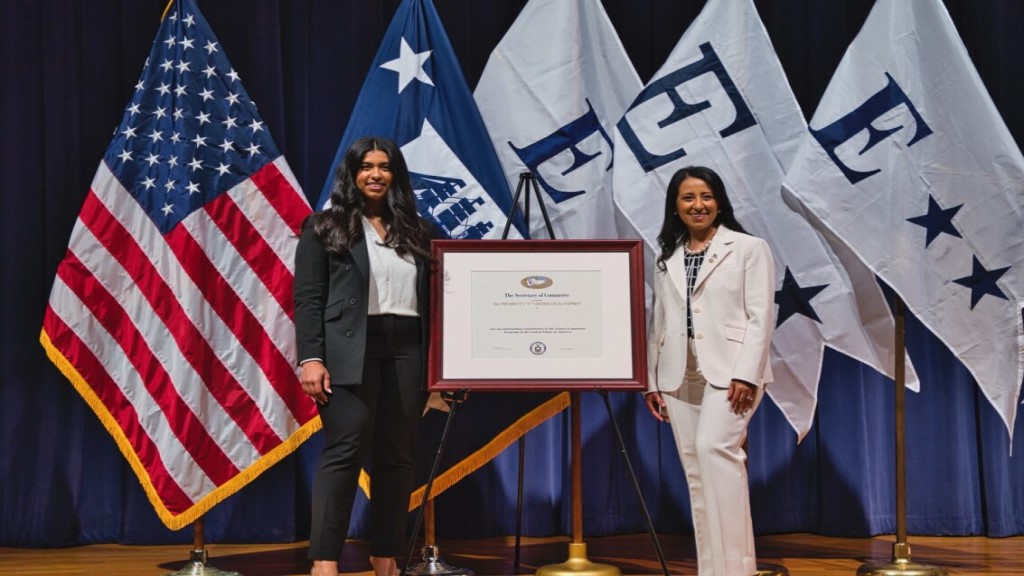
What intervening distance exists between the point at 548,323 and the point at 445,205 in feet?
2.44

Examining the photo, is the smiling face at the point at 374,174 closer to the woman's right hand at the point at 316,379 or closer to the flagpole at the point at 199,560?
the woman's right hand at the point at 316,379

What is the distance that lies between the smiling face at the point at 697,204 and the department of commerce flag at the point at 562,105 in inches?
27.8

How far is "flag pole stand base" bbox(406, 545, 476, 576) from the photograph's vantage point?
3.55m

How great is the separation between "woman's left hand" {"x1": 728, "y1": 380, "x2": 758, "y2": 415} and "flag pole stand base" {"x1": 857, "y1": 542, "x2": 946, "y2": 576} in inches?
39.9

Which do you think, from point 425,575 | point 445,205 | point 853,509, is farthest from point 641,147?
point 853,509

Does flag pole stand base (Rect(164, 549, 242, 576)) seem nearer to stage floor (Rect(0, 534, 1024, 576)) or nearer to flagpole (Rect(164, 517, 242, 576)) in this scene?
flagpole (Rect(164, 517, 242, 576))

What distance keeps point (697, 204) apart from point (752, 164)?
66cm

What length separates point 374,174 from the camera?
3006mm

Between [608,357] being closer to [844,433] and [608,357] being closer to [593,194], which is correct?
[593,194]

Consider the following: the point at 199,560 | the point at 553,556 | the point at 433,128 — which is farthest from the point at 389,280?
the point at 553,556

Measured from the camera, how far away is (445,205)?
3625 mm

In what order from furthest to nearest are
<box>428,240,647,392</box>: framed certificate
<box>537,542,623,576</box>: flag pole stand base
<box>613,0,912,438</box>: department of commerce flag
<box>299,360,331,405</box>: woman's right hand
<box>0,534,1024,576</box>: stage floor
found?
<box>0,534,1024,576</box>: stage floor
<box>613,0,912,438</box>: department of commerce flag
<box>537,542,623,576</box>: flag pole stand base
<box>428,240,647,392</box>: framed certificate
<box>299,360,331,405</box>: woman's right hand

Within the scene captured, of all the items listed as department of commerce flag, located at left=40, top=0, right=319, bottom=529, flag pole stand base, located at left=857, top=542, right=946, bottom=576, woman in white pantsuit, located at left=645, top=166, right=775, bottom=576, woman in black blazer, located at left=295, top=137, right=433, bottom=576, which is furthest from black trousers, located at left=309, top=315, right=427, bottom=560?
flag pole stand base, located at left=857, top=542, right=946, bottom=576

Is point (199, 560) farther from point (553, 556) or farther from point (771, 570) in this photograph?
point (771, 570)
